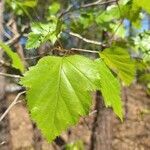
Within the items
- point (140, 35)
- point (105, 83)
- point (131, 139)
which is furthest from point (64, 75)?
point (131, 139)

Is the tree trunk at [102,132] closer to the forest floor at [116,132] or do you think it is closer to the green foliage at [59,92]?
the green foliage at [59,92]

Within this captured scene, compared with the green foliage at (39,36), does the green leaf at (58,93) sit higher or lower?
lower

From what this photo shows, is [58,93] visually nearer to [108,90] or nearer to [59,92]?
[59,92]

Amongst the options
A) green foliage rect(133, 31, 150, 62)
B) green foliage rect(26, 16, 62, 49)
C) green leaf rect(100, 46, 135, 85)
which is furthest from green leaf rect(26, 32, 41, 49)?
green foliage rect(133, 31, 150, 62)

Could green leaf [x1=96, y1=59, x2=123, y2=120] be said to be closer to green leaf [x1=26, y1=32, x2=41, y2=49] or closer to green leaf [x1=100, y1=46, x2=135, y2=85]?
green leaf [x1=100, y1=46, x2=135, y2=85]

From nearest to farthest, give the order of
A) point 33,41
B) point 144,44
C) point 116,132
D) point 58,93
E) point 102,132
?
1. point 58,93
2. point 33,41
3. point 144,44
4. point 102,132
5. point 116,132

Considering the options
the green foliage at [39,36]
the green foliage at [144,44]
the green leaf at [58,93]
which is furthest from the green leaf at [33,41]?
the green foliage at [144,44]

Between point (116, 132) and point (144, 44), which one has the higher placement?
point (144, 44)

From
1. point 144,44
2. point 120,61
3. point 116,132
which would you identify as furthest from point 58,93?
point 116,132
